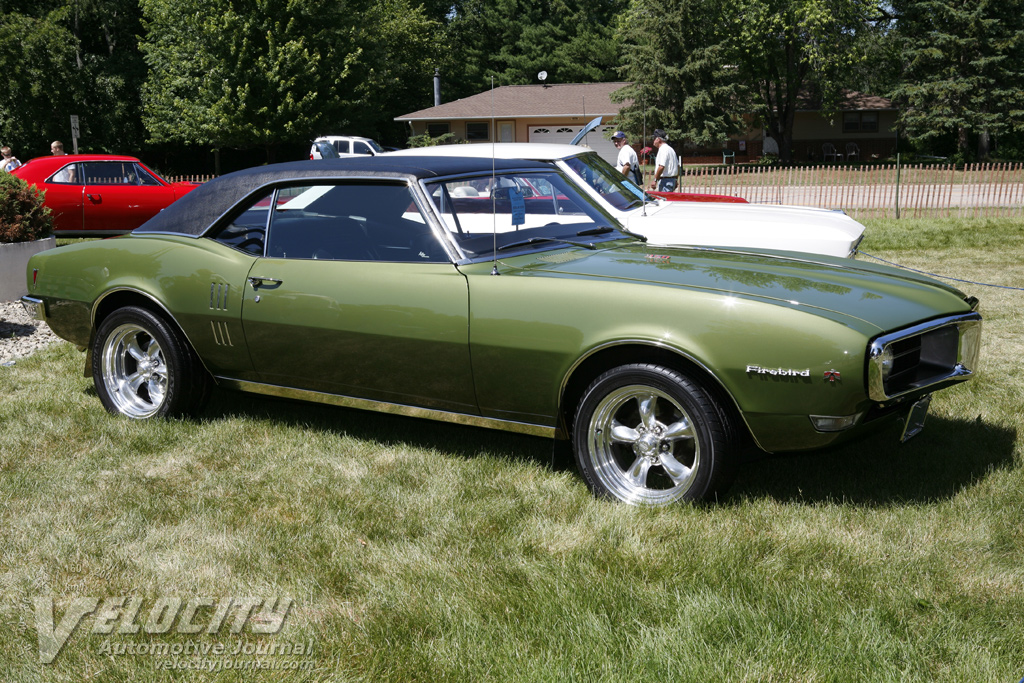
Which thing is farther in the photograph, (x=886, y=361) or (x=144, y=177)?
(x=144, y=177)

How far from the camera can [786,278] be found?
13.3 ft

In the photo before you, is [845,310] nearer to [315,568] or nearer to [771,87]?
[315,568]

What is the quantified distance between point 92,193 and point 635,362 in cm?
1224

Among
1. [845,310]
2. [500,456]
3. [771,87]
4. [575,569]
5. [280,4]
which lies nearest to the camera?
[575,569]

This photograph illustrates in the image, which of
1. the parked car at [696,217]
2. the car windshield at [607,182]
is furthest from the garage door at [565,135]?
the parked car at [696,217]

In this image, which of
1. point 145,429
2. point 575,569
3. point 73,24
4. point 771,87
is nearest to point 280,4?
point 73,24

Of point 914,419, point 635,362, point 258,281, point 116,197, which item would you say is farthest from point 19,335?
point 914,419

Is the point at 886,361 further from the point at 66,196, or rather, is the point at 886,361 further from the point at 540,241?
the point at 66,196

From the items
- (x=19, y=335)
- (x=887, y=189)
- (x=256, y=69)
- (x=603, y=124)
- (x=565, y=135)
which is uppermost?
(x=256, y=69)

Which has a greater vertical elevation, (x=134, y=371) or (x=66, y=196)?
(x=66, y=196)

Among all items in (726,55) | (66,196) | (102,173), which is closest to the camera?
(66,196)

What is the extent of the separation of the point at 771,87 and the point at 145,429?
51132mm

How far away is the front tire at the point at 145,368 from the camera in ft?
16.7

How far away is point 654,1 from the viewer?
4272 cm
